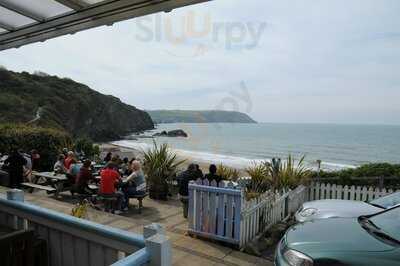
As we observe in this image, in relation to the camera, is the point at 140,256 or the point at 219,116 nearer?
the point at 140,256

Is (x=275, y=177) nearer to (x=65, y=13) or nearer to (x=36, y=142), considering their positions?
(x=65, y=13)

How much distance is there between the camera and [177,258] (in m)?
5.18

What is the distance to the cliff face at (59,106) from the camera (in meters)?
38.3

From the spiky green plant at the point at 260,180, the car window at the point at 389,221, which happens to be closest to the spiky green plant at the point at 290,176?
the spiky green plant at the point at 260,180

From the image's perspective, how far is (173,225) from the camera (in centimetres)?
696

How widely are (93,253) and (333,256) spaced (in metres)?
2.31

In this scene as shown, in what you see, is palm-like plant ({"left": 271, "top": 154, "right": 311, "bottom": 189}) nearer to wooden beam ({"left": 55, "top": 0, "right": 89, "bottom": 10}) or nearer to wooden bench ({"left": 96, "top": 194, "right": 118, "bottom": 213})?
wooden bench ({"left": 96, "top": 194, "right": 118, "bottom": 213})

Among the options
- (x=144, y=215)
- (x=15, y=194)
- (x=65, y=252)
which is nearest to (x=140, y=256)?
(x=65, y=252)

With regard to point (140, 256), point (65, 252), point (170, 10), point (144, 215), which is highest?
point (170, 10)

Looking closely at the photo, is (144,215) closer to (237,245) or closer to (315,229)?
(237,245)

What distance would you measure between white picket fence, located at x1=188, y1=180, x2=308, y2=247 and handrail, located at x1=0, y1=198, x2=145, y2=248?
3500 mm

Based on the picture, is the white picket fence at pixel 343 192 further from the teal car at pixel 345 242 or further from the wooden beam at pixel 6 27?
the wooden beam at pixel 6 27

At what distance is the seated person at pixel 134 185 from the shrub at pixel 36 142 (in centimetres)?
727

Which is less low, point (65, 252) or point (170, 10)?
point (170, 10)
